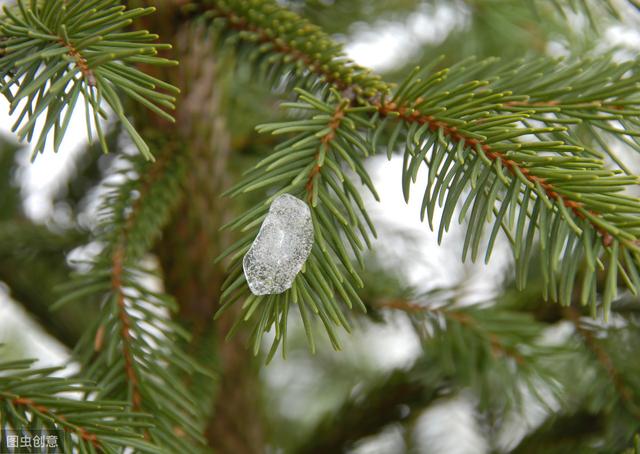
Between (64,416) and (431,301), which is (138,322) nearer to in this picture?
(64,416)

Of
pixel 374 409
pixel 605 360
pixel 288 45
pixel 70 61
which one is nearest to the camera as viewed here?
pixel 70 61

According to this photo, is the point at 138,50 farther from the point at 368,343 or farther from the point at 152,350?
the point at 368,343

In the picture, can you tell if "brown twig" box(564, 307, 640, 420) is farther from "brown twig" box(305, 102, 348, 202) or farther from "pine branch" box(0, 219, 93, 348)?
"pine branch" box(0, 219, 93, 348)

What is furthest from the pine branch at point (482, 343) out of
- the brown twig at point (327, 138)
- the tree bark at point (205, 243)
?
the brown twig at point (327, 138)

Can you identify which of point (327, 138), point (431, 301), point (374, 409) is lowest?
point (374, 409)

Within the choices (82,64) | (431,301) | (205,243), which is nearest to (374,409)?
(431,301)
